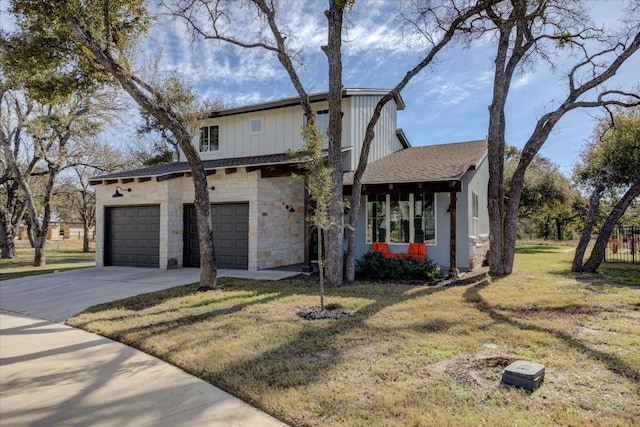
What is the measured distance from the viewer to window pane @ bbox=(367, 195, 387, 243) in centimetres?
1320

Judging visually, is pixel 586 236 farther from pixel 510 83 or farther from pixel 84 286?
pixel 84 286

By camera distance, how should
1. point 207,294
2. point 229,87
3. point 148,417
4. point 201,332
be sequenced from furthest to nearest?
1. point 229,87
2. point 207,294
3. point 201,332
4. point 148,417

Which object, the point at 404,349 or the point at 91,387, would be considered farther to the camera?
the point at 404,349

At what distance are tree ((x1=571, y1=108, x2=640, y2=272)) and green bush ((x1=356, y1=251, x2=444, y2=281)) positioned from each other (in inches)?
213

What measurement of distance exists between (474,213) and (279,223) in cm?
697

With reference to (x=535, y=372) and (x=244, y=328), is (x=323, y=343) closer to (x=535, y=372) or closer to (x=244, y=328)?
(x=244, y=328)

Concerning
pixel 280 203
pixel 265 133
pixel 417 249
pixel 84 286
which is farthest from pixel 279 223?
pixel 84 286

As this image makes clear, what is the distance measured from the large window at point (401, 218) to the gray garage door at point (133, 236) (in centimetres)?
750

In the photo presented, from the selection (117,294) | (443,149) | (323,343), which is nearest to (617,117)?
(443,149)

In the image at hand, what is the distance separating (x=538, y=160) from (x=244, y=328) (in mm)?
33250

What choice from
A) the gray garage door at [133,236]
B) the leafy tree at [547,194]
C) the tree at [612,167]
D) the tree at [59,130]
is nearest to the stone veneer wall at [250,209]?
the gray garage door at [133,236]

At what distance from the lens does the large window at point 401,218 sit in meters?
12.6

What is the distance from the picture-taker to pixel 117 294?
889cm

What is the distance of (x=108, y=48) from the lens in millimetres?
7891
